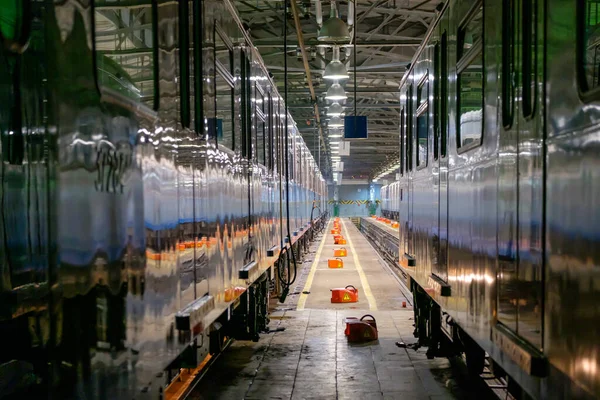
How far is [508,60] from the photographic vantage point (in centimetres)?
348

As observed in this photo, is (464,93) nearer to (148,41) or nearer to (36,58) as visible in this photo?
(148,41)

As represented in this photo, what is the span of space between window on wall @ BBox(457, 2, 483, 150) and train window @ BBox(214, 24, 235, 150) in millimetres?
1860

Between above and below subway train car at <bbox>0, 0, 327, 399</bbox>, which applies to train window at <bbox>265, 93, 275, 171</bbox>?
above

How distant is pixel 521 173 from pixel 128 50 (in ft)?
6.47

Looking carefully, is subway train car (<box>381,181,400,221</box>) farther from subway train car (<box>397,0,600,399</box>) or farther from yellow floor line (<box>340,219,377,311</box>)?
subway train car (<box>397,0,600,399</box>)

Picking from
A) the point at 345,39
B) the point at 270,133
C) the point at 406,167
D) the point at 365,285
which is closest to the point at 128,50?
the point at 406,167

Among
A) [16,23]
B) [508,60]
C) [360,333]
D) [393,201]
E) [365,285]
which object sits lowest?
[365,285]

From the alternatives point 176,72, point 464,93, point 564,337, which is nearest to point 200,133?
point 176,72

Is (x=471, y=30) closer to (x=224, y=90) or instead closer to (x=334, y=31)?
(x=224, y=90)

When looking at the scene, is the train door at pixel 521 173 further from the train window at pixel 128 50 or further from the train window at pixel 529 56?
the train window at pixel 128 50

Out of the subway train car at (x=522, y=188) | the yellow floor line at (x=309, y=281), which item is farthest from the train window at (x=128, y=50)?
the yellow floor line at (x=309, y=281)

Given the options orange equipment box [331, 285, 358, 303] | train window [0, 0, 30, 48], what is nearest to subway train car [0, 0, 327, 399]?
train window [0, 0, 30, 48]

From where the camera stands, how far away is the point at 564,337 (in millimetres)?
2547

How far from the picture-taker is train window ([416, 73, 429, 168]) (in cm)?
669
